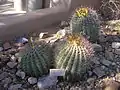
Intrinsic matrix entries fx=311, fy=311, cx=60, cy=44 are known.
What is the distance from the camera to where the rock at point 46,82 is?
8.25ft

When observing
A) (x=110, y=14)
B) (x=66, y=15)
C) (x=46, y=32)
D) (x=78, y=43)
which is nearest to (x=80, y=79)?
(x=78, y=43)

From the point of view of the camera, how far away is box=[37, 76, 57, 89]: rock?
2.52 metres

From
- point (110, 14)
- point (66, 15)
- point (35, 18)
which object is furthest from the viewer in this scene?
point (110, 14)

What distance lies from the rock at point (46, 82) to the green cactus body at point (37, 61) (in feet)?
0.18

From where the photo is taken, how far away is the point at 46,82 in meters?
2.52

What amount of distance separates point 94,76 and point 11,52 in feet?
2.77

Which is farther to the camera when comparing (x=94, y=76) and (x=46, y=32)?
(x=46, y=32)

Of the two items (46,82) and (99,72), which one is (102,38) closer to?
(99,72)

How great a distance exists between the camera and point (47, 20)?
139 inches

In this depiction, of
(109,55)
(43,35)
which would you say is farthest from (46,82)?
(43,35)

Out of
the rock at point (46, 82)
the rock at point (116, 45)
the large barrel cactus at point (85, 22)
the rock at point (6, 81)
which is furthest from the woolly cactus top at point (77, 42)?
the rock at point (116, 45)

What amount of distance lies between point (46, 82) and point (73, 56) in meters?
0.32

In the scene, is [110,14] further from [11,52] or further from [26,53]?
[26,53]

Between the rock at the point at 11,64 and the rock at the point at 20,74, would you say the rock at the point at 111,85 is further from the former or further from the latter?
the rock at the point at 11,64
